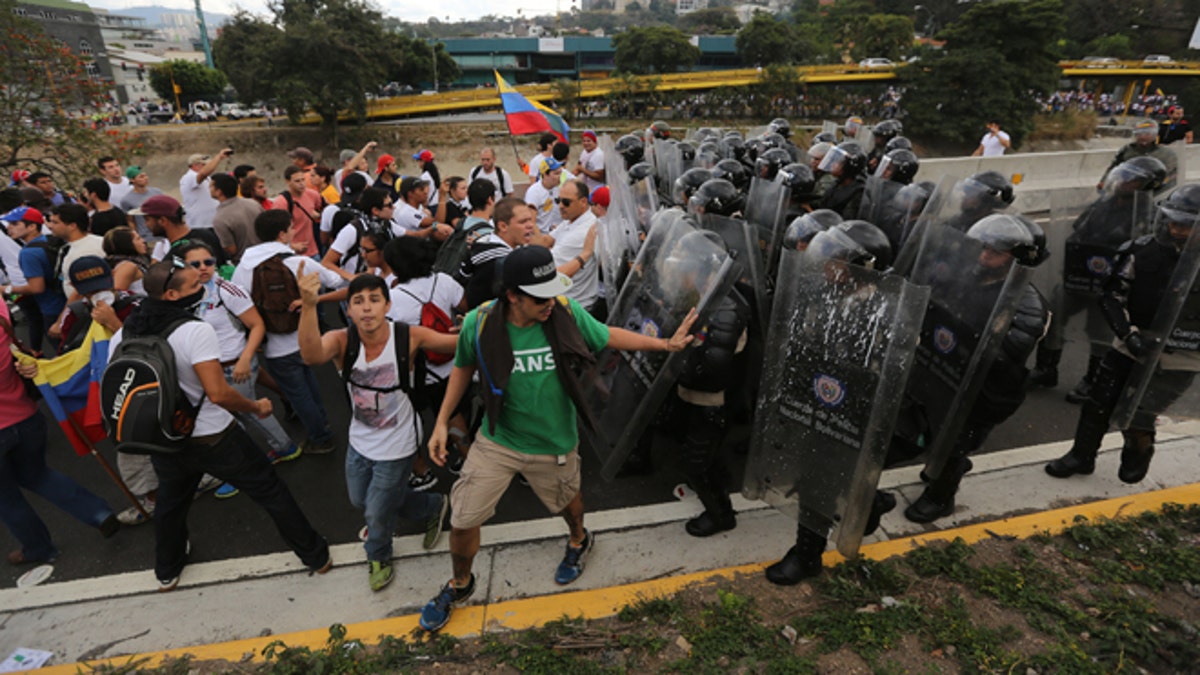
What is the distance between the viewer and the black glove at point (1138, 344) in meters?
3.51

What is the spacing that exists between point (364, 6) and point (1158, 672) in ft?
134

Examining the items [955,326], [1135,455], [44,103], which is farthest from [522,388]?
[44,103]

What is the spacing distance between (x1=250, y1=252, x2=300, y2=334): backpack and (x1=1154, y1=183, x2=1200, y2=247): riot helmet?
550cm

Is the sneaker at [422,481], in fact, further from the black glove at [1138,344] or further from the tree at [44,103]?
the tree at [44,103]

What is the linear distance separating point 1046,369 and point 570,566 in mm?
4806

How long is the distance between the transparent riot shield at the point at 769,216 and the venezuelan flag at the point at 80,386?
4473 mm

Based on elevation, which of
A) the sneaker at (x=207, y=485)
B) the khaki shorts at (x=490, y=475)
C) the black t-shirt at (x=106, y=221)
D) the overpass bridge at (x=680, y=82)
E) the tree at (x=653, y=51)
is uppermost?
the tree at (x=653, y=51)

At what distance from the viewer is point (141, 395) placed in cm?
288

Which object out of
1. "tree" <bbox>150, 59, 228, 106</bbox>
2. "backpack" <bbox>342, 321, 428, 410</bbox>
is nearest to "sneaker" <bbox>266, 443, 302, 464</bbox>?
"backpack" <bbox>342, 321, 428, 410</bbox>

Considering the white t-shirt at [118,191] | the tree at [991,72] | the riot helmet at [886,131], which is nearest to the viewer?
the white t-shirt at [118,191]

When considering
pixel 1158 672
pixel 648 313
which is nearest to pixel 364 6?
pixel 648 313

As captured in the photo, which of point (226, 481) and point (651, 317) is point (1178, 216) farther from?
point (226, 481)

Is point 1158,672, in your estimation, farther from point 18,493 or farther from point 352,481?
point 18,493

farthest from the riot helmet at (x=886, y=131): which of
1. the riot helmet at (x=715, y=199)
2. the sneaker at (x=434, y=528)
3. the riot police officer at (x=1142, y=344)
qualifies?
the sneaker at (x=434, y=528)
